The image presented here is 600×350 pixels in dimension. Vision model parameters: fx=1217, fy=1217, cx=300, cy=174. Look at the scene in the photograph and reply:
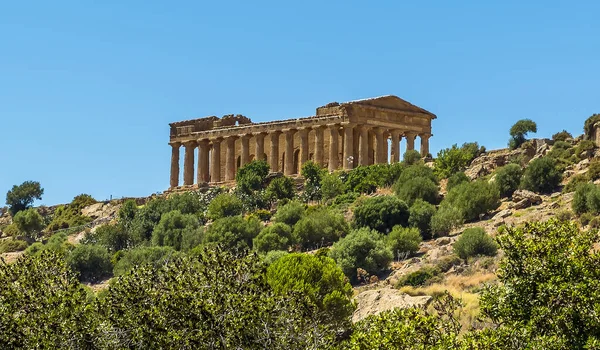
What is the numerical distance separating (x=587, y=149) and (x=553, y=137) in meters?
7.53

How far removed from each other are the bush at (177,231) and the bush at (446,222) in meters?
15.3

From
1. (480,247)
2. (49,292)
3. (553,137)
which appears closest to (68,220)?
(553,137)

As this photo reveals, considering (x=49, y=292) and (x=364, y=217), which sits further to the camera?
(x=364, y=217)

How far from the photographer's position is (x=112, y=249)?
262ft

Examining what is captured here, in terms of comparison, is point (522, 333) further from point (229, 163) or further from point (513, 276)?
point (229, 163)

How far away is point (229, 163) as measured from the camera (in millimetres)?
94562

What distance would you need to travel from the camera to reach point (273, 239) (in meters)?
69.6

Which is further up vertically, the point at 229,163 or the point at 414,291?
the point at 229,163

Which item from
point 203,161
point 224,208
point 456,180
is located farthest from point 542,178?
point 203,161

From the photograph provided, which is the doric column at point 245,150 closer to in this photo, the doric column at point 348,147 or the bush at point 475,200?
the doric column at point 348,147

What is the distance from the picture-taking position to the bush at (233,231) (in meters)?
72.4

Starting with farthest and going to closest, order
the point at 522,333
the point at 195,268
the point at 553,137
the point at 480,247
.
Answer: the point at 553,137 < the point at 480,247 < the point at 195,268 < the point at 522,333

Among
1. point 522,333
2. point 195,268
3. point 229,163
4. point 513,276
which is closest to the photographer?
point 522,333

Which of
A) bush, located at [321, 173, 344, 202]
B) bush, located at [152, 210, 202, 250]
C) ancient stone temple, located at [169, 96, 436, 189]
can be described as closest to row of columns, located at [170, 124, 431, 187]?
ancient stone temple, located at [169, 96, 436, 189]
